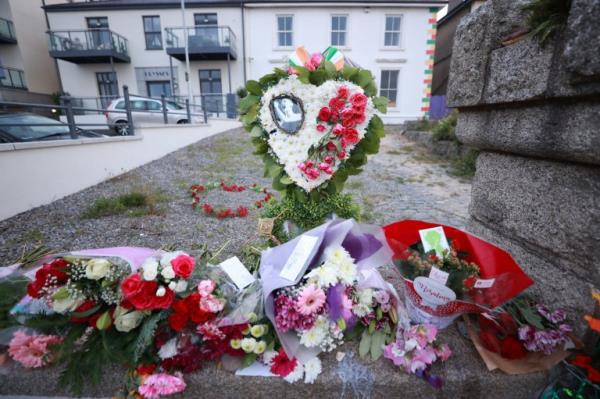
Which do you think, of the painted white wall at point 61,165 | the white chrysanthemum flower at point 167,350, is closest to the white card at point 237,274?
the white chrysanthemum flower at point 167,350

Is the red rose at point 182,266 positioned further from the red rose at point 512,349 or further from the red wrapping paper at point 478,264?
the red rose at point 512,349

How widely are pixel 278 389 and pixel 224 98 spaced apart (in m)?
17.9

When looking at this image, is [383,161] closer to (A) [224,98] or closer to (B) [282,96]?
(B) [282,96]

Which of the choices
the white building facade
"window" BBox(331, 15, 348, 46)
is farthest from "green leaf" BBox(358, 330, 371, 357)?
"window" BBox(331, 15, 348, 46)

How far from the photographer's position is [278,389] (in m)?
1.29

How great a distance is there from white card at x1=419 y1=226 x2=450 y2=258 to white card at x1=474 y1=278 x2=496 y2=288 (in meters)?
0.19

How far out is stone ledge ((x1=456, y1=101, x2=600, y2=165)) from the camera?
1.12m

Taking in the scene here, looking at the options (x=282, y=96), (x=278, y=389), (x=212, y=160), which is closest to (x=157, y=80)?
(x=212, y=160)

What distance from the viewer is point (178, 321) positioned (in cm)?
128

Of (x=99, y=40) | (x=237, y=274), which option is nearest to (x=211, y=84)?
(x=99, y=40)

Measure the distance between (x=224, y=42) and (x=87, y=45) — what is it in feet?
25.4

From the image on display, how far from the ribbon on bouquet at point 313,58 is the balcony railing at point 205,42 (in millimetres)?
15650

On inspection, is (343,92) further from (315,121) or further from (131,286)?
(131,286)

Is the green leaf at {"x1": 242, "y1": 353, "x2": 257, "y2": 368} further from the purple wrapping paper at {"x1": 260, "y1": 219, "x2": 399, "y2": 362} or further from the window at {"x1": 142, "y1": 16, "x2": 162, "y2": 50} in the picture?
the window at {"x1": 142, "y1": 16, "x2": 162, "y2": 50}
